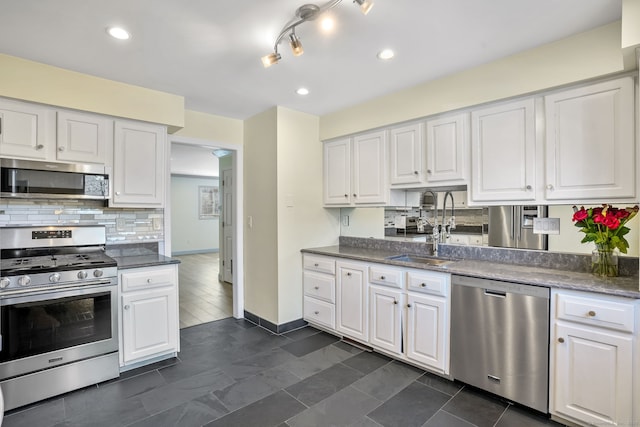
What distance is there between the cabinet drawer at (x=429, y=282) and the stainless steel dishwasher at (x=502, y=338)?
62 millimetres

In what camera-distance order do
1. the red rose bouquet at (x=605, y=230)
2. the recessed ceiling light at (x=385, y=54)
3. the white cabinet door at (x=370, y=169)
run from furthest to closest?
the white cabinet door at (x=370, y=169)
the recessed ceiling light at (x=385, y=54)
the red rose bouquet at (x=605, y=230)

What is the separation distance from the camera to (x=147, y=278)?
2686mm

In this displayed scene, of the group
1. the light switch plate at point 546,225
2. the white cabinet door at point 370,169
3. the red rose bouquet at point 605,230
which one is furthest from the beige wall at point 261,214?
the red rose bouquet at point 605,230

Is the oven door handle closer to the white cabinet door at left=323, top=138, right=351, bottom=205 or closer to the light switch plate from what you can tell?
the white cabinet door at left=323, top=138, right=351, bottom=205

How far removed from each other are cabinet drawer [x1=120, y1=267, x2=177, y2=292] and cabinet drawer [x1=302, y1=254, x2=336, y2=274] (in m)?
1.37

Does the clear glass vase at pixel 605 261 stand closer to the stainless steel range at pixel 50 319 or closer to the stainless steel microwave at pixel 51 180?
the stainless steel range at pixel 50 319

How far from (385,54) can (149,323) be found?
2.83 metres

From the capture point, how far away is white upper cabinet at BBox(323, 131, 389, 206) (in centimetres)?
330

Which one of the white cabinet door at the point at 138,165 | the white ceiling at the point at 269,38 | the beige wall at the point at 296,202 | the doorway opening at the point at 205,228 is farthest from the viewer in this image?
the doorway opening at the point at 205,228

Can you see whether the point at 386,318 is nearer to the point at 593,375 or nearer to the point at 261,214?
the point at 593,375

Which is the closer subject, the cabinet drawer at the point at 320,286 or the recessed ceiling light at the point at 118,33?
the recessed ceiling light at the point at 118,33

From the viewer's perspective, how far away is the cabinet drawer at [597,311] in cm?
175

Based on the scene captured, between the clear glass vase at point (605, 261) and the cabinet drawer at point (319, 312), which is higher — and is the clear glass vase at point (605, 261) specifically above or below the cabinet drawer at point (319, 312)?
above

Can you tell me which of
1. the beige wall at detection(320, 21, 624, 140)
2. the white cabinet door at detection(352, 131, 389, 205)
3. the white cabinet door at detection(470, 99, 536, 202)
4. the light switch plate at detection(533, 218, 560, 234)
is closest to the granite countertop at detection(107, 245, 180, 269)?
the white cabinet door at detection(352, 131, 389, 205)
